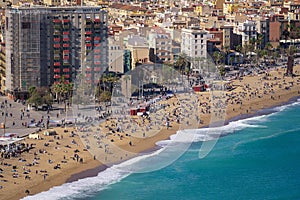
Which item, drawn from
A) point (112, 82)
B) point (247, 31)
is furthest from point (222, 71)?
point (112, 82)

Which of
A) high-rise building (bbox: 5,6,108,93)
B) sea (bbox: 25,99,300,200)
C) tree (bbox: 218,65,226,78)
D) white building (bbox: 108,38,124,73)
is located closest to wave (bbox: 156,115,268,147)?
sea (bbox: 25,99,300,200)

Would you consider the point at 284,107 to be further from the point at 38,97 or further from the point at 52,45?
the point at 38,97

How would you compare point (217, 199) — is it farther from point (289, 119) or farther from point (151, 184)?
point (289, 119)

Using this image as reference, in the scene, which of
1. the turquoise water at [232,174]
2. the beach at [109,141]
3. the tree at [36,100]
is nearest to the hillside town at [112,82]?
→ the beach at [109,141]

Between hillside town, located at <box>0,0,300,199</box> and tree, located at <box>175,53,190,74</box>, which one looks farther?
tree, located at <box>175,53,190,74</box>

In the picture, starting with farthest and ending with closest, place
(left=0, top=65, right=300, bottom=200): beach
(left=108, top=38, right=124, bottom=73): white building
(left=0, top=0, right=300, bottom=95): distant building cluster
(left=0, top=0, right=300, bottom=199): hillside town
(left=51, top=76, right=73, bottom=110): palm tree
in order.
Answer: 1. (left=108, top=38, right=124, bottom=73): white building
2. (left=0, top=0, right=300, bottom=95): distant building cluster
3. (left=51, top=76, right=73, bottom=110): palm tree
4. (left=0, top=0, right=300, bottom=199): hillside town
5. (left=0, top=65, right=300, bottom=200): beach

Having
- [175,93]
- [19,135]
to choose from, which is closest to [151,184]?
[19,135]

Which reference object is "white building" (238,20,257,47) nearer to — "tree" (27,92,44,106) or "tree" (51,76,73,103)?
"tree" (51,76,73,103)
